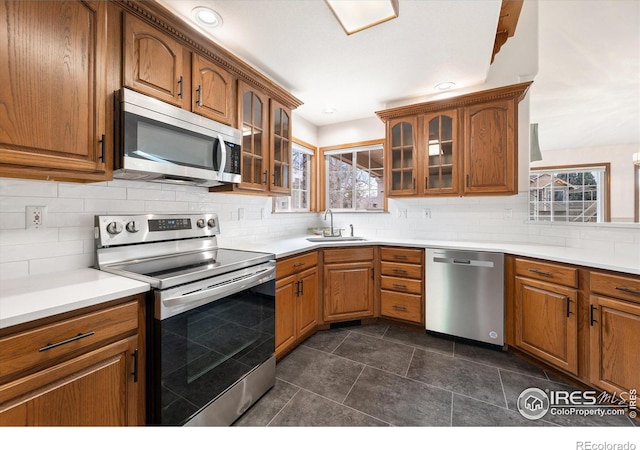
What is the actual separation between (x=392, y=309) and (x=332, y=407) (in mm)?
1325

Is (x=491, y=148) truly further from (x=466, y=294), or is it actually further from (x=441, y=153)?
(x=466, y=294)

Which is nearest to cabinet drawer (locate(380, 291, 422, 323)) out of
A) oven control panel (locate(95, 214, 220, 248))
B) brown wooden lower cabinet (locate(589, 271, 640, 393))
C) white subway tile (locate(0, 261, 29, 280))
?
brown wooden lower cabinet (locate(589, 271, 640, 393))

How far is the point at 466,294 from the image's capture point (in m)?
2.45

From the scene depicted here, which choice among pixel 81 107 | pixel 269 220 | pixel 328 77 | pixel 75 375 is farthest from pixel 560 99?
pixel 75 375

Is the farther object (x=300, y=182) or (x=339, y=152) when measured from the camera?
(x=339, y=152)

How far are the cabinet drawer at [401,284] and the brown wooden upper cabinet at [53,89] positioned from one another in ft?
7.98

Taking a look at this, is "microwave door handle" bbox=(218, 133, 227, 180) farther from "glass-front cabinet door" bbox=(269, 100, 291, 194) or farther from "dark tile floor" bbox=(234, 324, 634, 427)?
"dark tile floor" bbox=(234, 324, 634, 427)

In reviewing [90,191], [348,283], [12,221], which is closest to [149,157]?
[90,191]

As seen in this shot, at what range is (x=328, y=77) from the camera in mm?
2584

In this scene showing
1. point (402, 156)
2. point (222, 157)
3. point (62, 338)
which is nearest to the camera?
point (62, 338)

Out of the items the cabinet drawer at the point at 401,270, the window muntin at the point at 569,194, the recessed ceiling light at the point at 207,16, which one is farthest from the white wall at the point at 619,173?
the recessed ceiling light at the point at 207,16

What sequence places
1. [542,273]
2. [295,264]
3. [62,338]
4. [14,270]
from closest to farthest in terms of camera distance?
[62,338]
[14,270]
[542,273]
[295,264]

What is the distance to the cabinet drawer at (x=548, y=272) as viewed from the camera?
6.14 ft

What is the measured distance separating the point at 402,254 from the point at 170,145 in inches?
85.9
